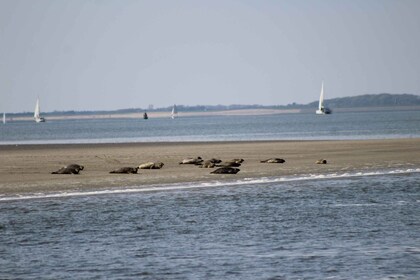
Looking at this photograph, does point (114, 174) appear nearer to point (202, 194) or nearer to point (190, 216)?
point (202, 194)

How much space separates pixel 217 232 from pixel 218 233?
158 mm

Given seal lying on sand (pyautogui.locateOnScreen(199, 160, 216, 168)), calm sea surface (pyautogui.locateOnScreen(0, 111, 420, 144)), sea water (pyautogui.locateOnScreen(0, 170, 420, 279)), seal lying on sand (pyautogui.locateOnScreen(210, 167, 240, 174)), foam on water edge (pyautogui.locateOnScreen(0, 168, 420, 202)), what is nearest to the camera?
sea water (pyautogui.locateOnScreen(0, 170, 420, 279))

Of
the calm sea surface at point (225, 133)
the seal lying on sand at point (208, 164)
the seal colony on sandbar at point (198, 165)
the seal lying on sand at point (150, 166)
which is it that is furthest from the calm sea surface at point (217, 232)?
the calm sea surface at point (225, 133)

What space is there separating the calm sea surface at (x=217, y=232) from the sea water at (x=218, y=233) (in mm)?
20

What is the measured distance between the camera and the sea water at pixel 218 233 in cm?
1509

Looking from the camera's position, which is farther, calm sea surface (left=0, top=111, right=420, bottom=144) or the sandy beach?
calm sea surface (left=0, top=111, right=420, bottom=144)

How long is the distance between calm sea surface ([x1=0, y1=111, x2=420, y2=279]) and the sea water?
20mm

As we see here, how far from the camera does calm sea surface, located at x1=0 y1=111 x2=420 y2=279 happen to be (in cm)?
1511

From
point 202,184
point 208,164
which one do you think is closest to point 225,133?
point 208,164

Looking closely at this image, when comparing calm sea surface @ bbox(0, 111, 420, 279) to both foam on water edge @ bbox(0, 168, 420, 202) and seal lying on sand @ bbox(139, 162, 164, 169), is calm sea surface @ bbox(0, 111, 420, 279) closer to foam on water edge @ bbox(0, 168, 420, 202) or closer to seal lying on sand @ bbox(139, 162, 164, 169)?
foam on water edge @ bbox(0, 168, 420, 202)

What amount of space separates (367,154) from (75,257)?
94.9 ft

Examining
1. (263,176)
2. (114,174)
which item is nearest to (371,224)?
(263,176)

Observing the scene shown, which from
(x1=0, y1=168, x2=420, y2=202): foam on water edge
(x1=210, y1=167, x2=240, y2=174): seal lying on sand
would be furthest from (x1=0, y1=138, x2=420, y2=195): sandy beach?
(x1=0, y1=168, x2=420, y2=202): foam on water edge

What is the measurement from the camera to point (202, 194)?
26906mm
